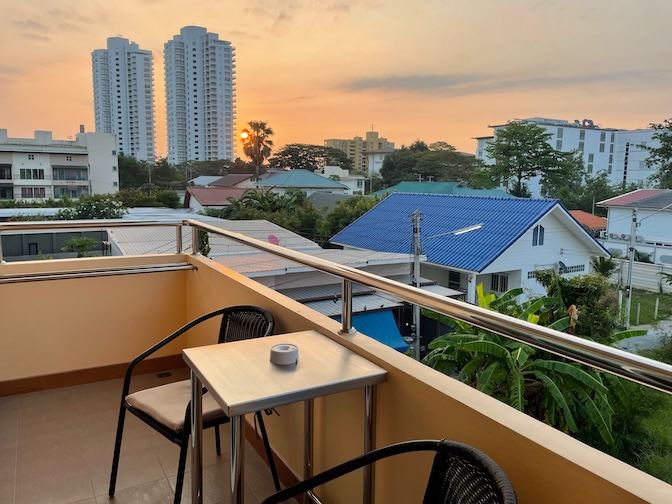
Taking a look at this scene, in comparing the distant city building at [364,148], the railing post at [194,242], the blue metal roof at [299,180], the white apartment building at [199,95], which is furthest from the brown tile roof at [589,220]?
the railing post at [194,242]

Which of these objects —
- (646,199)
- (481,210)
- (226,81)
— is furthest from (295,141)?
(646,199)

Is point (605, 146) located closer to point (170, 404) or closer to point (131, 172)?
point (131, 172)

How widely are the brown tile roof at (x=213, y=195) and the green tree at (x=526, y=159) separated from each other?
13.8 m

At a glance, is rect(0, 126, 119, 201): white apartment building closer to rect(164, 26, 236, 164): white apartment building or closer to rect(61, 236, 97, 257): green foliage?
rect(164, 26, 236, 164): white apartment building

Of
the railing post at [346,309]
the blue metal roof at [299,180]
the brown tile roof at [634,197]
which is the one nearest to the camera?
the railing post at [346,309]

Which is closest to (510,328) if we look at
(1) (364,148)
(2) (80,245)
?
(2) (80,245)

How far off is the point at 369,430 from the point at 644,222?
16210 mm

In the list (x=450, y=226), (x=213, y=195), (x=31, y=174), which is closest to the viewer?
(x=31, y=174)

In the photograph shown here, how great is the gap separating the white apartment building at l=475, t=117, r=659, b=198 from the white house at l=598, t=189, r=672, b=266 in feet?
9.48

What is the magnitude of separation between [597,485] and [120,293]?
2.69 metres

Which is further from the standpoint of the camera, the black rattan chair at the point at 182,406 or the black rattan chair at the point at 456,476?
the black rattan chair at the point at 182,406

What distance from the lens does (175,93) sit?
28438 mm

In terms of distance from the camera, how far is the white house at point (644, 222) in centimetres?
1476

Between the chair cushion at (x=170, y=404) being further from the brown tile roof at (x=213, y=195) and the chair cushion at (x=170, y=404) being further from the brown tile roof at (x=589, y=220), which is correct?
the brown tile roof at (x=213, y=195)
